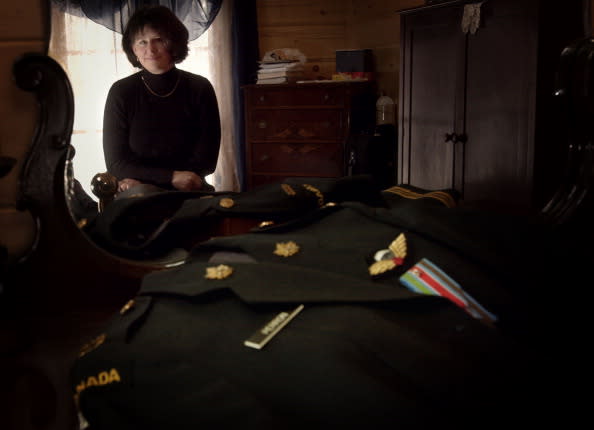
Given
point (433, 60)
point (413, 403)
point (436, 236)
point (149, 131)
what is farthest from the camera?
point (433, 60)

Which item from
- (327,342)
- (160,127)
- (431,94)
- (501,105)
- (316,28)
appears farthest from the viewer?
(316,28)

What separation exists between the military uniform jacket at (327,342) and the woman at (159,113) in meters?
1.29

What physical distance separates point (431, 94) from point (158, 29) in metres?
1.43

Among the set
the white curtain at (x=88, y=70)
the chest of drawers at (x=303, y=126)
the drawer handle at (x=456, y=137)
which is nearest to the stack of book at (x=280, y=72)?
the chest of drawers at (x=303, y=126)

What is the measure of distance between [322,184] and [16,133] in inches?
23.8

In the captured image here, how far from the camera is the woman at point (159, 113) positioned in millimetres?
2174

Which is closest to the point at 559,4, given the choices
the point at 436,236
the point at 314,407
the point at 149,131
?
the point at 149,131

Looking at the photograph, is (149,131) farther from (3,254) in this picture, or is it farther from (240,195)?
(3,254)

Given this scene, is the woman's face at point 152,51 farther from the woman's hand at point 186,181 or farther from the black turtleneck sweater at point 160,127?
the woman's hand at point 186,181

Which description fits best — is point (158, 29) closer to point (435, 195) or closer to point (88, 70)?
point (435, 195)

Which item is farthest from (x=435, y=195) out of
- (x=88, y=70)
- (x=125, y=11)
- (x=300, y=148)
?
(x=88, y=70)

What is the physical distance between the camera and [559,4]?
242cm

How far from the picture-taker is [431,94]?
9.95 ft

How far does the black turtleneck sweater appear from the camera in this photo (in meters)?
2.16
